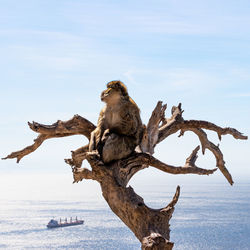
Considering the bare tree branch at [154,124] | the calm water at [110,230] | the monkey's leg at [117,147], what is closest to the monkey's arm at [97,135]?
the monkey's leg at [117,147]

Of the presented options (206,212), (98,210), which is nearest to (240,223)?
(206,212)

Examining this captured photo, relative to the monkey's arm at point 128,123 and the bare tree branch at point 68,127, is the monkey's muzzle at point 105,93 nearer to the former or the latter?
the monkey's arm at point 128,123

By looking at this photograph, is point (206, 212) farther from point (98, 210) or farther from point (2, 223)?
point (2, 223)

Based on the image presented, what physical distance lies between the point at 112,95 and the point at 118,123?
2.02ft

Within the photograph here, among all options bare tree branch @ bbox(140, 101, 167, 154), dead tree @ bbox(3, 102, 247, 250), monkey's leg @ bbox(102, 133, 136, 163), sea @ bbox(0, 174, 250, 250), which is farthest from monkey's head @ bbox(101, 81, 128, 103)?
sea @ bbox(0, 174, 250, 250)

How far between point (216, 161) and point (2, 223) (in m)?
132

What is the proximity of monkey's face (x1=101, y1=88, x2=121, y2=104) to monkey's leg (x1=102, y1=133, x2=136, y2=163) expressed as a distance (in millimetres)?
745

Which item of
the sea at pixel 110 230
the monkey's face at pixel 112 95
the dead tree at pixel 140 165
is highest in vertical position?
the monkey's face at pixel 112 95

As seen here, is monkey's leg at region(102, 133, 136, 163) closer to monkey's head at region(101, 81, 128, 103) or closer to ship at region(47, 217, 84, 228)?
monkey's head at region(101, 81, 128, 103)

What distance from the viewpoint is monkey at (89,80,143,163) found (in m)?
9.99

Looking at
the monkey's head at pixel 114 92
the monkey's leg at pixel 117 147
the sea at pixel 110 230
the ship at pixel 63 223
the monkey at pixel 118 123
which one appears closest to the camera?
the monkey's leg at pixel 117 147

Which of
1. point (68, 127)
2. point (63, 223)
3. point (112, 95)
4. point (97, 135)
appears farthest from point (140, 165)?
point (63, 223)

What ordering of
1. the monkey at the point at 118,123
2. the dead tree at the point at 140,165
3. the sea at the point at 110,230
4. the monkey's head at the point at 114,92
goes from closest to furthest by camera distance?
1. the dead tree at the point at 140,165
2. the monkey at the point at 118,123
3. the monkey's head at the point at 114,92
4. the sea at the point at 110,230

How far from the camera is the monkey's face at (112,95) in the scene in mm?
10148
